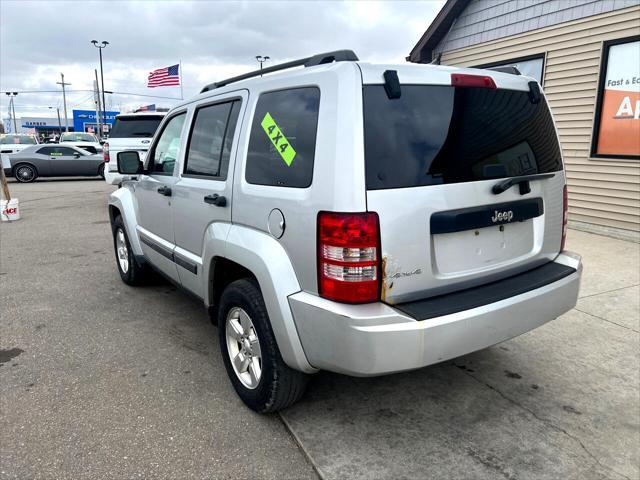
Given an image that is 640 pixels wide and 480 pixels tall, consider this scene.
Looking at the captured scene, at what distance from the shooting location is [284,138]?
2.50 metres

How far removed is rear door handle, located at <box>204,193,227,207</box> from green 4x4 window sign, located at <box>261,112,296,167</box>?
0.50 metres

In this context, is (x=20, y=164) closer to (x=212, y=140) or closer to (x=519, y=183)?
(x=212, y=140)

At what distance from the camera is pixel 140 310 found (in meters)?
4.54

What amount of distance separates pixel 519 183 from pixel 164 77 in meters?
23.4

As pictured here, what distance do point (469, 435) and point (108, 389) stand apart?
2.21 m

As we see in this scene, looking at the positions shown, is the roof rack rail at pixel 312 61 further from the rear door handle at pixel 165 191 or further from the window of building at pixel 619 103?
the window of building at pixel 619 103

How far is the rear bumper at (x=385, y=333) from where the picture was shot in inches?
82.7

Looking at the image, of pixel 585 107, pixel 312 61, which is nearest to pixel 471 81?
pixel 312 61

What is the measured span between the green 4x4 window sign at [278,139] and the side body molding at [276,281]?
0.42 meters

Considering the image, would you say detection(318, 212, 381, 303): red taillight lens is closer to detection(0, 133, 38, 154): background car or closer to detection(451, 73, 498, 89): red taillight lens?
detection(451, 73, 498, 89): red taillight lens

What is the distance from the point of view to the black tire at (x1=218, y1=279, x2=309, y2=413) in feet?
8.35

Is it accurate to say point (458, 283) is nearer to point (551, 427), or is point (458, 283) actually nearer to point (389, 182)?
point (389, 182)

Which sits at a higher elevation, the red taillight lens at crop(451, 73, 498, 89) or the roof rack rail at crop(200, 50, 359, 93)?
the roof rack rail at crop(200, 50, 359, 93)

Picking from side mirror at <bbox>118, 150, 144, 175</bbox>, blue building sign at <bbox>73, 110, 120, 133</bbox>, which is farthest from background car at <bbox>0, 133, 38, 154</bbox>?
blue building sign at <bbox>73, 110, 120, 133</bbox>
